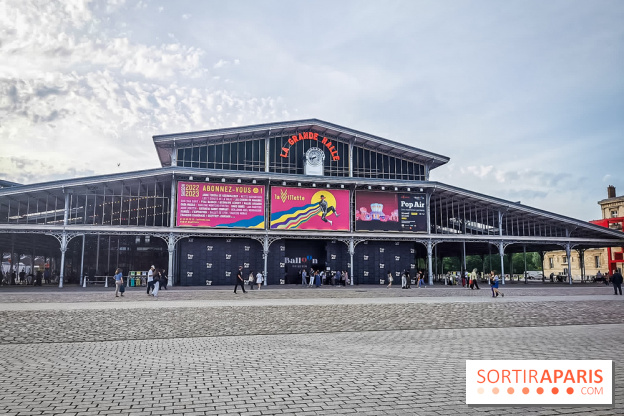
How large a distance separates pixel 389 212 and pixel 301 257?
30.6 ft

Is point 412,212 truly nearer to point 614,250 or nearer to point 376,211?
point 376,211

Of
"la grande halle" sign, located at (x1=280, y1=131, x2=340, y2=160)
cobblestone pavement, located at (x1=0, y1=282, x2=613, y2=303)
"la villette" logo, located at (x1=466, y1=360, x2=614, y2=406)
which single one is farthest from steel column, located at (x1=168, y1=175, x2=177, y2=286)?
"la villette" logo, located at (x1=466, y1=360, x2=614, y2=406)

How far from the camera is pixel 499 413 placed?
548cm

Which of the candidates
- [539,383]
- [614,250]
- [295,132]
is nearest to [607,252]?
[614,250]

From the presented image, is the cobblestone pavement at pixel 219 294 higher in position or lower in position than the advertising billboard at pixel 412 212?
lower

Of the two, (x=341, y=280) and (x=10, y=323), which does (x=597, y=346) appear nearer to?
(x=10, y=323)

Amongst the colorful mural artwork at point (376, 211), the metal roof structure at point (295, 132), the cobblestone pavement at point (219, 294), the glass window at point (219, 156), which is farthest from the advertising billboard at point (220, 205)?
the colorful mural artwork at point (376, 211)

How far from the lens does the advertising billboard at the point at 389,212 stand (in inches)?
1644

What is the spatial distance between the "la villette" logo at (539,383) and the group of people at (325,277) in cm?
3275

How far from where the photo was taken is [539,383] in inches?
214

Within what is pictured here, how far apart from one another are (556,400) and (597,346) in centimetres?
620

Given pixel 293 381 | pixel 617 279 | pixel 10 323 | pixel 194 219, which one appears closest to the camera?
pixel 293 381

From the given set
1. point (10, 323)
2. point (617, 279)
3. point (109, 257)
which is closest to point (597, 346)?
point (10, 323)

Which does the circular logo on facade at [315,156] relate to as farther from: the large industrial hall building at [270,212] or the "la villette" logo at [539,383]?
the "la villette" logo at [539,383]
